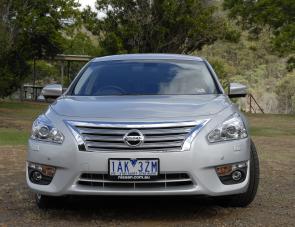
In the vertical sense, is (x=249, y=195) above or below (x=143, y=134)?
below

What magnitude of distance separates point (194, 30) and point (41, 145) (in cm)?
2634

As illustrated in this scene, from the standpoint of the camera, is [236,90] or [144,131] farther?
[236,90]

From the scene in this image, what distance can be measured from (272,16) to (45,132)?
19310 mm

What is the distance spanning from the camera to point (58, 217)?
5.56 m

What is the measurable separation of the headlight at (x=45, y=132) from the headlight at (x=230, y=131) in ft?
4.16

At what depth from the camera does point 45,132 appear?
5332 mm

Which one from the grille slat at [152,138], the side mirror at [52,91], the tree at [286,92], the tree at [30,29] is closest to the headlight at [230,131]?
the grille slat at [152,138]

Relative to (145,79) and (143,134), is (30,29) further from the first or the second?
(143,134)

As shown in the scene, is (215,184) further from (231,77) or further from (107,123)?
(231,77)

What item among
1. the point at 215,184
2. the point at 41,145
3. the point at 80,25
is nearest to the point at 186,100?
the point at 215,184

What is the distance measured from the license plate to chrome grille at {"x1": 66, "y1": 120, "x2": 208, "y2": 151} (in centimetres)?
10

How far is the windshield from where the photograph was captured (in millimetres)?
6264

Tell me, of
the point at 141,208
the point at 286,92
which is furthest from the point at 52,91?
the point at 286,92

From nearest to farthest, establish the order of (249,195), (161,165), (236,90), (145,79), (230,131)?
(161,165) → (230,131) → (249,195) → (145,79) → (236,90)
